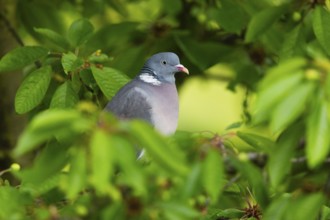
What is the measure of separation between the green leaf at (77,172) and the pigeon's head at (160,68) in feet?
7.21

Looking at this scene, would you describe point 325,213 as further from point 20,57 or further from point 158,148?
point 20,57

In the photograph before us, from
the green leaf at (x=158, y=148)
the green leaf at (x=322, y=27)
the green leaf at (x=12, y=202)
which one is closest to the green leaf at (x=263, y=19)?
the green leaf at (x=322, y=27)

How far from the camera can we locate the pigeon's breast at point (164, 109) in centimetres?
410

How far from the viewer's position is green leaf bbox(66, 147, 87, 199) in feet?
7.07

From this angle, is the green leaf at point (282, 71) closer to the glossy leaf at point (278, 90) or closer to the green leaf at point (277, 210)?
the glossy leaf at point (278, 90)

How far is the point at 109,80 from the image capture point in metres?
3.88

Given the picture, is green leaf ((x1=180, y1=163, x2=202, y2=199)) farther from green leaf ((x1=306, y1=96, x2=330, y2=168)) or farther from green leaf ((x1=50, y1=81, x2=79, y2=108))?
green leaf ((x1=50, y1=81, x2=79, y2=108))

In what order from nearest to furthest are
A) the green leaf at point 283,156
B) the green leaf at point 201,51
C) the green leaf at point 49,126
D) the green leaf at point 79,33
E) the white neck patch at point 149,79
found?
1. the green leaf at point 49,126
2. the green leaf at point 283,156
3. the green leaf at point 79,33
4. the white neck patch at point 149,79
5. the green leaf at point 201,51

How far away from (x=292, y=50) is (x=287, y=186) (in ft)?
2.33

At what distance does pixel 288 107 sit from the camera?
2.12 m

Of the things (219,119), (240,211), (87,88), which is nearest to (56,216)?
(240,211)

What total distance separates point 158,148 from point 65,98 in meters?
1.65

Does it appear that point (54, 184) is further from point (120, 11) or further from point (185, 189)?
point (120, 11)

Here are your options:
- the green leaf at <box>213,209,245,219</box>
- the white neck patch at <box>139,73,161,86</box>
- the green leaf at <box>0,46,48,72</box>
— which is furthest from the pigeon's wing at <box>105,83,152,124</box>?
the green leaf at <box>213,209,245,219</box>
